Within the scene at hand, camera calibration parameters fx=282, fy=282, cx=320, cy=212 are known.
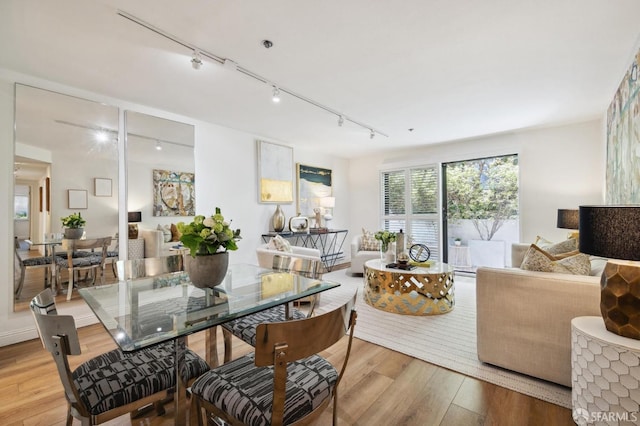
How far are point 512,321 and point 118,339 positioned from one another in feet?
7.43

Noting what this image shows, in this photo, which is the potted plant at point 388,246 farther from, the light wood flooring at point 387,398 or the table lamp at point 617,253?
the table lamp at point 617,253

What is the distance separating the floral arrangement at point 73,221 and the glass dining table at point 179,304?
145 centimetres

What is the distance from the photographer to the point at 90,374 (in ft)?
4.05

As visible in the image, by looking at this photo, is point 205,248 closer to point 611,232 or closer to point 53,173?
point 611,232

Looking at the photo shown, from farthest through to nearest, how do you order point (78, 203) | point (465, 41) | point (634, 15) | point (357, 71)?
1. point (78, 203)
2. point (357, 71)
3. point (465, 41)
4. point (634, 15)

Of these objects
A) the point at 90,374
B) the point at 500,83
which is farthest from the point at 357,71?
the point at 90,374

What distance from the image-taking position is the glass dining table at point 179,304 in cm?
115

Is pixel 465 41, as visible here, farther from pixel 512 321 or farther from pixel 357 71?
pixel 512 321

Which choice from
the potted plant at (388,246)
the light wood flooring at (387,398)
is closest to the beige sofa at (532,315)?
the light wood flooring at (387,398)

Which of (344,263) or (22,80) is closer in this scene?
(22,80)

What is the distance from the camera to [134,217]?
330 centimetres

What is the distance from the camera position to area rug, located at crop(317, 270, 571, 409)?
1.82 meters

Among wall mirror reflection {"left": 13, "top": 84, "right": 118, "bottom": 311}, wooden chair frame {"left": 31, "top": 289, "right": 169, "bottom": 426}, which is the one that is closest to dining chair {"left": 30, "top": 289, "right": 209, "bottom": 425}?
wooden chair frame {"left": 31, "top": 289, "right": 169, "bottom": 426}

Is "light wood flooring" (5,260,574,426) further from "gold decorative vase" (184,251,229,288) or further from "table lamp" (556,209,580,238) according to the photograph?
"table lamp" (556,209,580,238)
